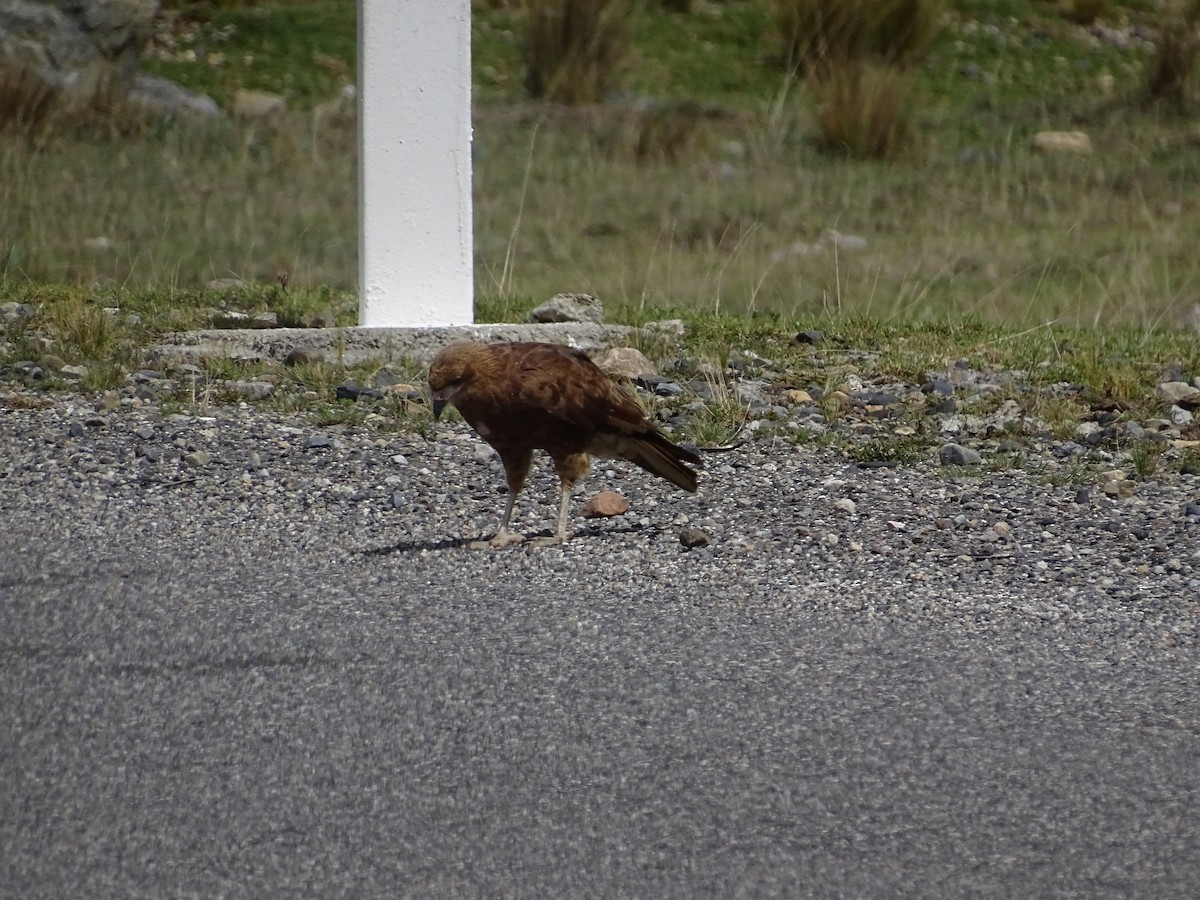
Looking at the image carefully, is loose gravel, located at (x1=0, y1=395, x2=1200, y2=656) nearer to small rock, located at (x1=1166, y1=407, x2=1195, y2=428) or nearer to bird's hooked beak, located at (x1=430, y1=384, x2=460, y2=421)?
bird's hooked beak, located at (x1=430, y1=384, x2=460, y2=421)

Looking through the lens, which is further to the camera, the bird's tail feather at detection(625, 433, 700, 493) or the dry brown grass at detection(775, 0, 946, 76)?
the dry brown grass at detection(775, 0, 946, 76)

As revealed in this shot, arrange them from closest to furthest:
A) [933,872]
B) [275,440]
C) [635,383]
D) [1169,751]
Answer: [933,872] < [1169,751] < [275,440] < [635,383]

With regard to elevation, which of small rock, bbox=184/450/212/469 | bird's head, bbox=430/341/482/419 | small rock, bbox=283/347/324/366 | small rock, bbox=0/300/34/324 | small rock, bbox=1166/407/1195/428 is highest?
bird's head, bbox=430/341/482/419

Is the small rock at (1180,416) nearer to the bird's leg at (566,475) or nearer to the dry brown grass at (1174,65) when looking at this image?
the bird's leg at (566,475)

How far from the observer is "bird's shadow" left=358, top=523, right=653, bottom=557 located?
4.16 meters

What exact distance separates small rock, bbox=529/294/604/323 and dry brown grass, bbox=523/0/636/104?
7.71m

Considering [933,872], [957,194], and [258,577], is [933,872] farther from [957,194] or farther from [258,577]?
[957,194]

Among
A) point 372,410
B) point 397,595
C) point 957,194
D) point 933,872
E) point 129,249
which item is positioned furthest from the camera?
point 957,194

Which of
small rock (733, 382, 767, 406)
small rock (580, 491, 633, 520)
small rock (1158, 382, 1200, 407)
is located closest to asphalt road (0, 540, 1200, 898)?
small rock (580, 491, 633, 520)

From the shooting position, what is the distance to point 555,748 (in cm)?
294

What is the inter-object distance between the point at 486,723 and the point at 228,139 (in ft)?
33.0

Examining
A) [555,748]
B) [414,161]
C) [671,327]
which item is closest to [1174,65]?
[671,327]

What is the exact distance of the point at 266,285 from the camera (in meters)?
7.98

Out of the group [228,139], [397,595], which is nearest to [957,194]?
[228,139]
